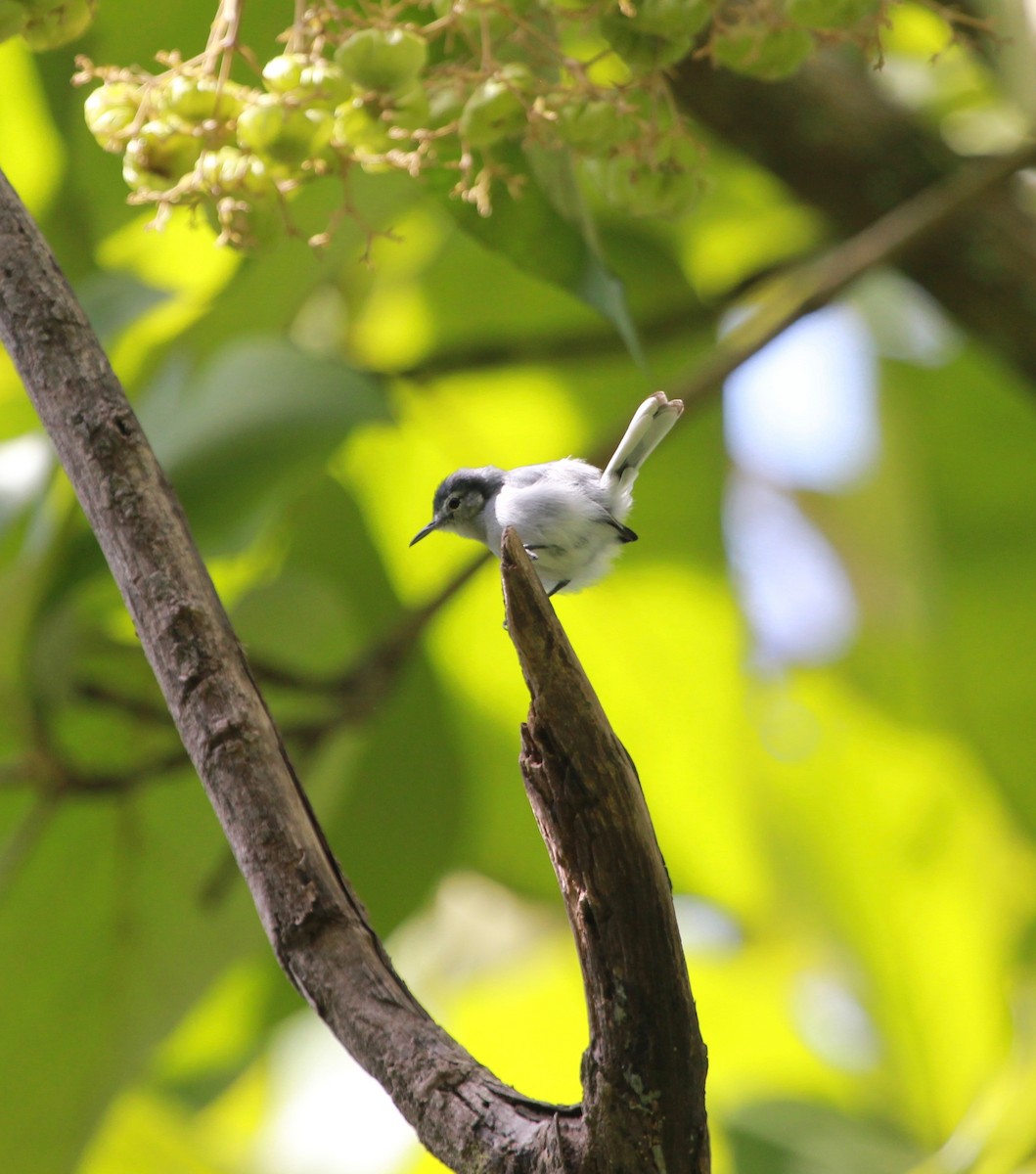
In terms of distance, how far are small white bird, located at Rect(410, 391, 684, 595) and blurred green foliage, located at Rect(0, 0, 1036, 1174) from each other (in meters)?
0.40

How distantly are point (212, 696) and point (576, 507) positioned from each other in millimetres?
179

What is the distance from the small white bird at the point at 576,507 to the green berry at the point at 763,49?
0.60 feet

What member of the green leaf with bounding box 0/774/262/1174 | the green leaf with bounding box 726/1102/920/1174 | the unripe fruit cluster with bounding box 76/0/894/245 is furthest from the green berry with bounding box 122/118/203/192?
the green leaf with bounding box 726/1102/920/1174

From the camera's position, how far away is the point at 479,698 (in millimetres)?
1479

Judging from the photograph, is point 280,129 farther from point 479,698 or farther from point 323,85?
point 479,698

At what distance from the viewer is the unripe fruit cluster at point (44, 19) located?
1.81 feet

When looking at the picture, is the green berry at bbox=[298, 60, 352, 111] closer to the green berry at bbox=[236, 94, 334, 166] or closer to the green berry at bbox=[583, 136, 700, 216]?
the green berry at bbox=[236, 94, 334, 166]

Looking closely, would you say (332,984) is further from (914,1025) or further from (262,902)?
(914,1025)

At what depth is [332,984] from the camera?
19.8 inches

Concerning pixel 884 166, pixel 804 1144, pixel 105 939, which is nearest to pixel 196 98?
pixel 105 939

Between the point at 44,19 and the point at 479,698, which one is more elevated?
the point at 44,19

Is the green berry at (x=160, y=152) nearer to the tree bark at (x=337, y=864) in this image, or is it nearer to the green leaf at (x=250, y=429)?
the tree bark at (x=337, y=864)

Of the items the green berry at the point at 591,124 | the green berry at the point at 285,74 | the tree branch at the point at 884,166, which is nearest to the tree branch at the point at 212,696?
the green berry at the point at 285,74

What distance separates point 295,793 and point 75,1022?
2.39 feet
